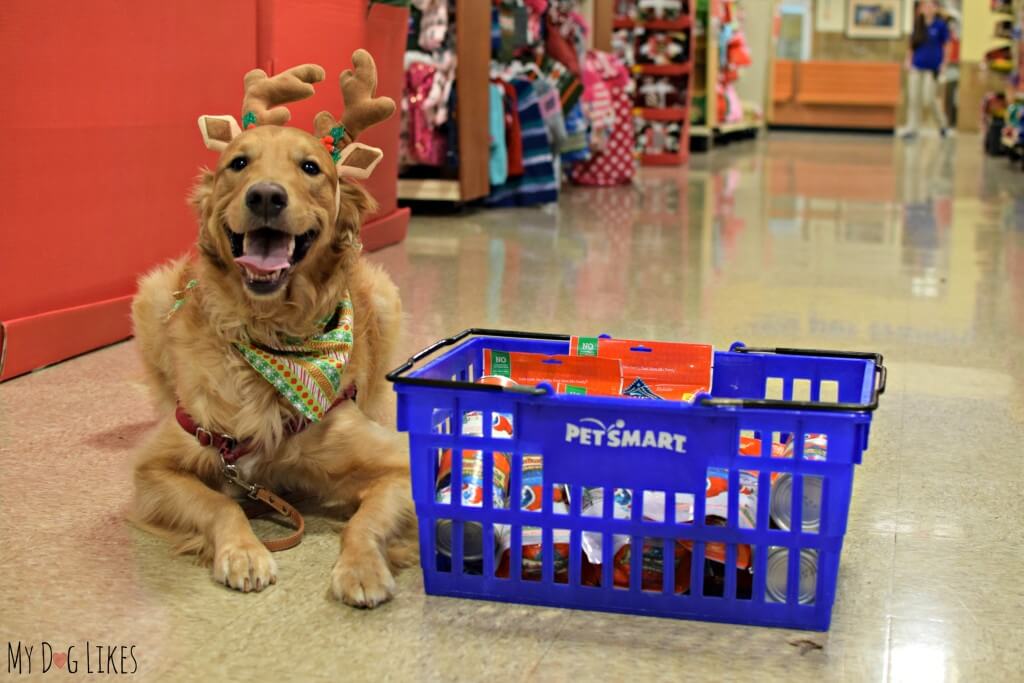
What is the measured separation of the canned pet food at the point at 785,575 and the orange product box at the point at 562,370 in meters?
0.44

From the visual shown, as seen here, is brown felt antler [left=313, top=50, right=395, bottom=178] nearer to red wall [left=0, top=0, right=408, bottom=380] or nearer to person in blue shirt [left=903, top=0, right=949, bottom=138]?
red wall [left=0, top=0, right=408, bottom=380]

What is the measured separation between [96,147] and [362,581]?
203 centimetres

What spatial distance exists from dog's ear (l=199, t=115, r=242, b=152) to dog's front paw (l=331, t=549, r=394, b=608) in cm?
85

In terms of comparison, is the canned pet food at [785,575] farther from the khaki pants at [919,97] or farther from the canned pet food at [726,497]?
the khaki pants at [919,97]

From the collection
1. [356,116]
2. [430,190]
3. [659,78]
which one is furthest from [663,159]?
[356,116]

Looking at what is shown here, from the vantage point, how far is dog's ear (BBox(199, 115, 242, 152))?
2.18 m

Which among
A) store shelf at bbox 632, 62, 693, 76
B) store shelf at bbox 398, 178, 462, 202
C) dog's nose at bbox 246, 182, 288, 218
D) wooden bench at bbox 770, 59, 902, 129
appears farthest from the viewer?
wooden bench at bbox 770, 59, 902, 129

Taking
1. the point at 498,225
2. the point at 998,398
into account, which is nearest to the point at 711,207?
the point at 498,225

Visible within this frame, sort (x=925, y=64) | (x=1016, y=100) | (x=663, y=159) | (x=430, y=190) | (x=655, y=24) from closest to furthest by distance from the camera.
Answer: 1. (x=430, y=190)
2. (x=655, y=24)
3. (x=663, y=159)
4. (x=1016, y=100)
5. (x=925, y=64)

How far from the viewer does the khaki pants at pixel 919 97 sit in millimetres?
19875

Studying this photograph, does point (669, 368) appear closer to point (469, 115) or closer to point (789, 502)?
point (789, 502)

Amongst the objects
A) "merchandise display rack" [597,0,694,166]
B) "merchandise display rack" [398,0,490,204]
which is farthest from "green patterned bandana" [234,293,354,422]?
"merchandise display rack" [597,0,694,166]

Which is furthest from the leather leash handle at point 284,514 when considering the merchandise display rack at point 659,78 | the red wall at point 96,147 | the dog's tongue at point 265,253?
the merchandise display rack at point 659,78

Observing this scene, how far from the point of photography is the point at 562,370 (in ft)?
6.75
